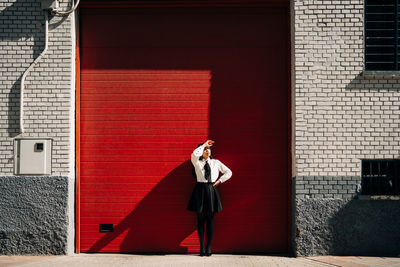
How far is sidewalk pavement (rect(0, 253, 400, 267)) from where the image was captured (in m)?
7.50

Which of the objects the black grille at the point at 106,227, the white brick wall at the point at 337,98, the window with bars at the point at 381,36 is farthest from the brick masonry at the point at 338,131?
the black grille at the point at 106,227

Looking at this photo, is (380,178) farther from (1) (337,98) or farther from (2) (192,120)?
(2) (192,120)

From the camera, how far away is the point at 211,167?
8.16 m

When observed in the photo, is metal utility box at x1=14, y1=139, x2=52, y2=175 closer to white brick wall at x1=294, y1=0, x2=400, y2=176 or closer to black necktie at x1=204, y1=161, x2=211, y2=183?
black necktie at x1=204, y1=161, x2=211, y2=183

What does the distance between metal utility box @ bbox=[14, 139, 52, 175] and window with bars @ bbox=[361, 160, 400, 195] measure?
5.19 m

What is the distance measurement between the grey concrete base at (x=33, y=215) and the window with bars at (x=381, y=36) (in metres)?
5.50

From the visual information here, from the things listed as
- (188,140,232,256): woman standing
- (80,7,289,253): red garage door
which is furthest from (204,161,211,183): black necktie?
(80,7,289,253): red garage door

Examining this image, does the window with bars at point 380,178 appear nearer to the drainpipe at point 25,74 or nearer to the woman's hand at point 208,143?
the woman's hand at point 208,143

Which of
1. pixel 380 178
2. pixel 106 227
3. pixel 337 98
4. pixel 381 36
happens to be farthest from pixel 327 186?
pixel 106 227

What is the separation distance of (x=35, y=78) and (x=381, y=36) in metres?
5.80

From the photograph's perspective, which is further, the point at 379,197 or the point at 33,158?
the point at 33,158

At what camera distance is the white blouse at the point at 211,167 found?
805 centimetres

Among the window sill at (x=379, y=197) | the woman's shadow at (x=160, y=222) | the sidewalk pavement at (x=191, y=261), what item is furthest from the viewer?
the woman's shadow at (x=160, y=222)

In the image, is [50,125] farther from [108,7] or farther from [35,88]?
[108,7]
